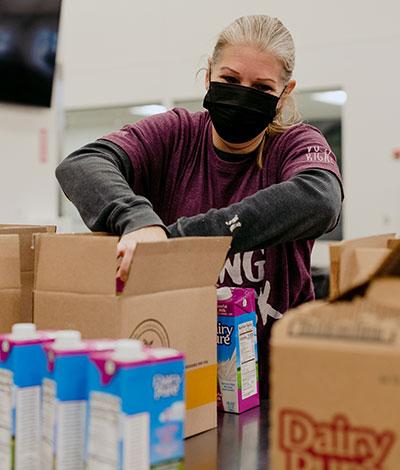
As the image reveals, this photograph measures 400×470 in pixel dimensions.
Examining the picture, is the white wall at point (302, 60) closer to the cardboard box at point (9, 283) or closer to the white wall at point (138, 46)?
the white wall at point (138, 46)

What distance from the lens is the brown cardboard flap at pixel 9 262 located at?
1.21 m

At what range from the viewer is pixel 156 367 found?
2.71ft

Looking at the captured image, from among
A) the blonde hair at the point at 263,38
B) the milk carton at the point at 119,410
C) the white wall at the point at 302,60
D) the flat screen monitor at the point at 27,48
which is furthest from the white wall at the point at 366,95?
the milk carton at the point at 119,410

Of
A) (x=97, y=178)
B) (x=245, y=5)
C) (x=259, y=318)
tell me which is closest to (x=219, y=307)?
(x=259, y=318)

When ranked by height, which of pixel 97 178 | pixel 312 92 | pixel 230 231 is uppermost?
pixel 312 92

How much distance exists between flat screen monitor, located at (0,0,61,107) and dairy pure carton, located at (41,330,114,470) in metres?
3.88

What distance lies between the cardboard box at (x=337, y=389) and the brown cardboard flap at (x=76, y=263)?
0.39m

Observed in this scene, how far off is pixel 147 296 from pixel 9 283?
0.89ft

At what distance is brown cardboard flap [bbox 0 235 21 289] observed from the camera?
1211 millimetres

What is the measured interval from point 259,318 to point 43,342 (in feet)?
2.55

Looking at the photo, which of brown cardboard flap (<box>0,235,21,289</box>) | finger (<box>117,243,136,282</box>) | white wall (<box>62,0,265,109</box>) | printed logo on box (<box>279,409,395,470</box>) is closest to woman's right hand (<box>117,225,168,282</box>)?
finger (<box>117,243,136,282</box>)

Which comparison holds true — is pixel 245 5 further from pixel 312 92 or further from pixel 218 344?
pixel 218 344

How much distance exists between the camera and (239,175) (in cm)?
173

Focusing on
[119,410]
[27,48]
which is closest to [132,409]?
[119,410]
